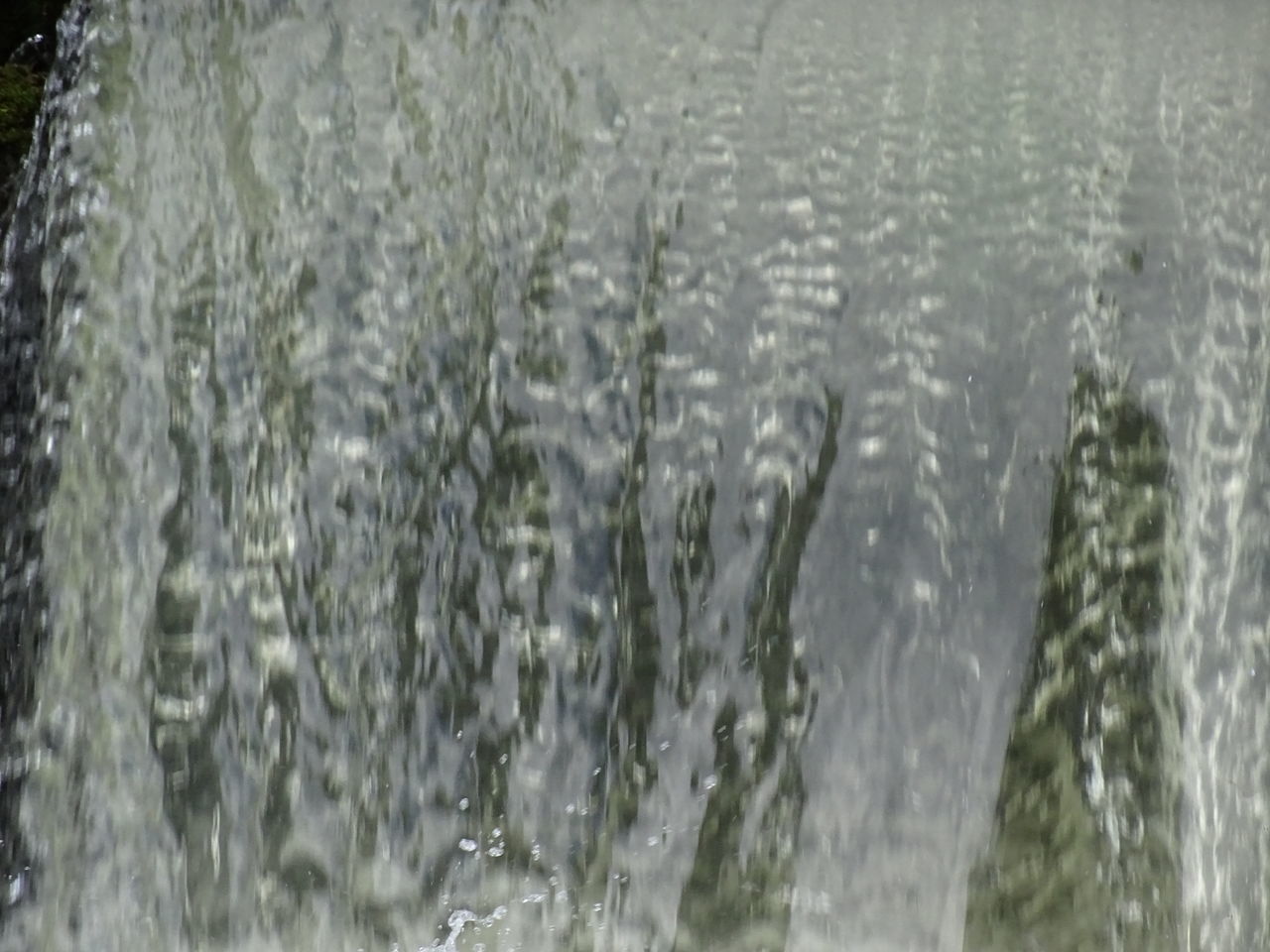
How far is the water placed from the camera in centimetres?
81

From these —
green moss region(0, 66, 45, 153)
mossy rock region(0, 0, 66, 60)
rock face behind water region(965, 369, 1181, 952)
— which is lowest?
rock face behind water region(965, 369, 1181, 952)

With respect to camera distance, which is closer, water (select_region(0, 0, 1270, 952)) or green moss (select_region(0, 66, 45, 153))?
water (select_region(0, 0, 1270, 952))

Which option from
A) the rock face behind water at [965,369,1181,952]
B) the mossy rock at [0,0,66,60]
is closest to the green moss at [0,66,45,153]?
the mossy rock at [0,0,66,60]

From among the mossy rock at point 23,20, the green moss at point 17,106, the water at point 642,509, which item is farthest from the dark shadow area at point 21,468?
the mossy rock at point 23,20

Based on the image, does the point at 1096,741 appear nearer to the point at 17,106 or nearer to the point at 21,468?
the point at 21,468

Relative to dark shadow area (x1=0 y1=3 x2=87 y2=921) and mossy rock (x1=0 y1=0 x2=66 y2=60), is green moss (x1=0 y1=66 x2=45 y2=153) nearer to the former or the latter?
mossy rock (x1=0 y1=0 x2=66 y2=60)

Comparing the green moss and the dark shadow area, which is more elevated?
the green moss

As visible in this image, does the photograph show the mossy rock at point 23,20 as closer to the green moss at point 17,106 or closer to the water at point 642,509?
the green moss at point 17,106

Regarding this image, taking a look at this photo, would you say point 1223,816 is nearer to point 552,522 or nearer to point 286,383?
point 552,522

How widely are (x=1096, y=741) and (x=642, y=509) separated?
1.22 feet

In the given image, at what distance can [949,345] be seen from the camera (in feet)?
2.86

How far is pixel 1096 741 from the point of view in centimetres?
80

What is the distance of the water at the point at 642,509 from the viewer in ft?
2.66

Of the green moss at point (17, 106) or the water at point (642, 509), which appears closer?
the water at point (642, 509)
